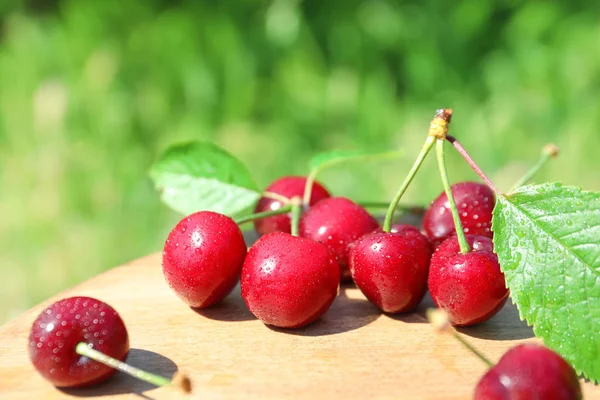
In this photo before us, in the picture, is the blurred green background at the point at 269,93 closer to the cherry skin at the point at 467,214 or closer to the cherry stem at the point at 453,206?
the cherry skin at the point at 467,214

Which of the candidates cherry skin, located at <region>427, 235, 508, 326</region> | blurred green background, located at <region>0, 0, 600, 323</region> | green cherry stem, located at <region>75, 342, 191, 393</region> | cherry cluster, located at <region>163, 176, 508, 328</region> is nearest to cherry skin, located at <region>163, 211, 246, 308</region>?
cherry cluster, located at <region>163, 176, 508, 328</region>

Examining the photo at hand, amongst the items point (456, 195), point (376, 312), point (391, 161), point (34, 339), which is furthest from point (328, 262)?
point (391, 161)

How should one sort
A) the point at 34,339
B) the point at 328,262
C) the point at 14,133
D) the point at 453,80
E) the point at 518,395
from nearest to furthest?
1. the point at 518,395
2. the point at 34,339
3. the point at 328,262
4. the point at 14,133
5. the point at 453,80

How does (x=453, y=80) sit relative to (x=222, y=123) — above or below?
above

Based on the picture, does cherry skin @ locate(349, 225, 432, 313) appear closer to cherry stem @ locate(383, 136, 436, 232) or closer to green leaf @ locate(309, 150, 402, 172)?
cherry stem @ locate(383, 136, 436, 232)

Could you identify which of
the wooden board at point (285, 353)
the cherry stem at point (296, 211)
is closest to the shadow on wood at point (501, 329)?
the wooden board at point (285, 353)

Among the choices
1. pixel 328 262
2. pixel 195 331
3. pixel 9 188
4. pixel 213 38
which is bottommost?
pixel 9 188

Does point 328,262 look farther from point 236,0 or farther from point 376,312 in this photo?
point 236,0
